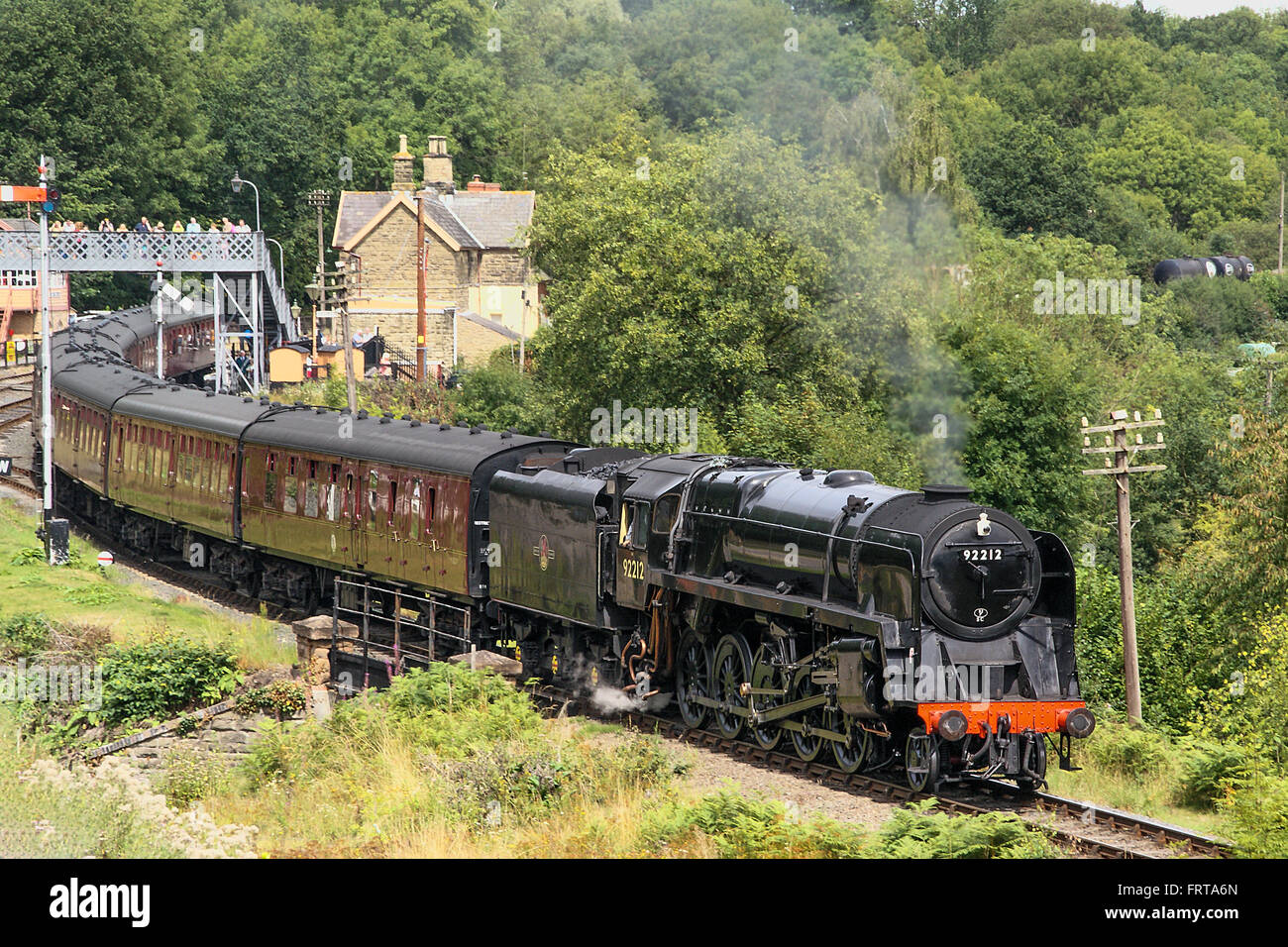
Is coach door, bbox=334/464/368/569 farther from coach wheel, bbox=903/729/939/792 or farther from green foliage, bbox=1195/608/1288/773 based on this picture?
green foliage, bbox=1195/608/1288/773

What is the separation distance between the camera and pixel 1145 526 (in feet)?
144

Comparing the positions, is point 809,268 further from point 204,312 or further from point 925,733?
point 204,312

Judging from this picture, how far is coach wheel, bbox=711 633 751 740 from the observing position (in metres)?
15.6

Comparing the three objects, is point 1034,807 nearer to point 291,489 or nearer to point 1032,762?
point 1032,762

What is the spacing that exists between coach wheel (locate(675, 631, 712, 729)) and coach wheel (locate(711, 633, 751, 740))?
0.18 metres

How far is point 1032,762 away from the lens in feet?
44.7

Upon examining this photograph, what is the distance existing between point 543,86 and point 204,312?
4869cm

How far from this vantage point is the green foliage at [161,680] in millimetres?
18438

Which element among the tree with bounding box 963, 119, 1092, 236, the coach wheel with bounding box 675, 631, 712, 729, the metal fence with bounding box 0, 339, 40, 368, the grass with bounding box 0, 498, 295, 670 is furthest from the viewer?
the tree with bounding box 963, 119, 1092, 236

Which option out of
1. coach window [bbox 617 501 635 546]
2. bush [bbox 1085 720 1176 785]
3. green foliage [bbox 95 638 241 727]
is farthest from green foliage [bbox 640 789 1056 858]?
green foliage [bbox 95 638 241 727]

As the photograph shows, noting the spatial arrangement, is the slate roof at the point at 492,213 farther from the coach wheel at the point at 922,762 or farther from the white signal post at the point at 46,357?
the coach wheel at the point at 922,762

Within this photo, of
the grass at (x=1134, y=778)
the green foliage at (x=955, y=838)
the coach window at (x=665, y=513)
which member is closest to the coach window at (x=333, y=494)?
the coach window at (x=665, y=513)

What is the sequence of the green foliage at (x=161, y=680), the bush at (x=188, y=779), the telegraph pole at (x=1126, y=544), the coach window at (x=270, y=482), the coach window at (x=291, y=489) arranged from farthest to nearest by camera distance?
1. the coach window at (x=270, y=482)
2. the coach window at (x=291, y=489)
3. the telegraph pole at (x=1126, y=544)
4. the green foliage at (x=161, y=680)
5. the bush at (x=188, y=779)

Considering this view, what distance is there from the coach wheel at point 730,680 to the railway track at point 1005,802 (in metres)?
0.19
